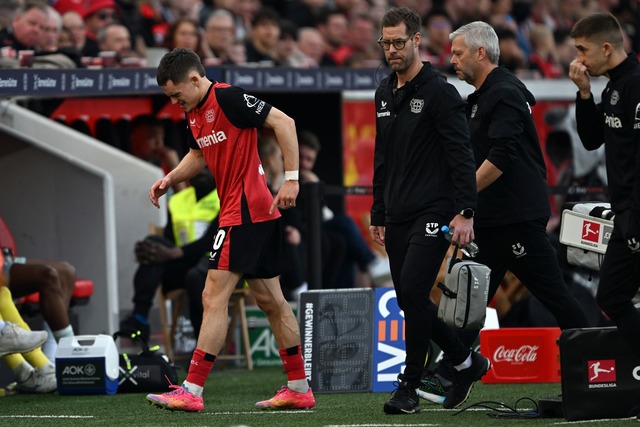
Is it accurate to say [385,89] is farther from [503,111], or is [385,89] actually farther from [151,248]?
[151,248]

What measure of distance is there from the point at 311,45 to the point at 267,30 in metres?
1.29

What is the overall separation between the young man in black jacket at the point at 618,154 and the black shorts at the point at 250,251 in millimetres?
1819

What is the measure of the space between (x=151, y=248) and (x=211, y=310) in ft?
13.8

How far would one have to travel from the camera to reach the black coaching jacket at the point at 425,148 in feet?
23.6

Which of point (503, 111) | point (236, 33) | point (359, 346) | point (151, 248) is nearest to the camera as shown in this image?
point (503, 111)

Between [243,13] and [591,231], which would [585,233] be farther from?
[243,13]

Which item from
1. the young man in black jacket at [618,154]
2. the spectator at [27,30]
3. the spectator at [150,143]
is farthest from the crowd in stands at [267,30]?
the young man in black jacket at [618,154]

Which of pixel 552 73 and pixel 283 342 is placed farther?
pixel 552 73

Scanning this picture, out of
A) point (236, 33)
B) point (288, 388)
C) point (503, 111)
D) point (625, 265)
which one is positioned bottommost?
point (288, 388)

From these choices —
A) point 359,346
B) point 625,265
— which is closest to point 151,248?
point 359,346

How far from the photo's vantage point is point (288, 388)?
7.85m

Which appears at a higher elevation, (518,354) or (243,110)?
(243,110)

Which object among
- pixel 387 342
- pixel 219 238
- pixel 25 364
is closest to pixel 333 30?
pixel 387 342

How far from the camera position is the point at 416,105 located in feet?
24.0
